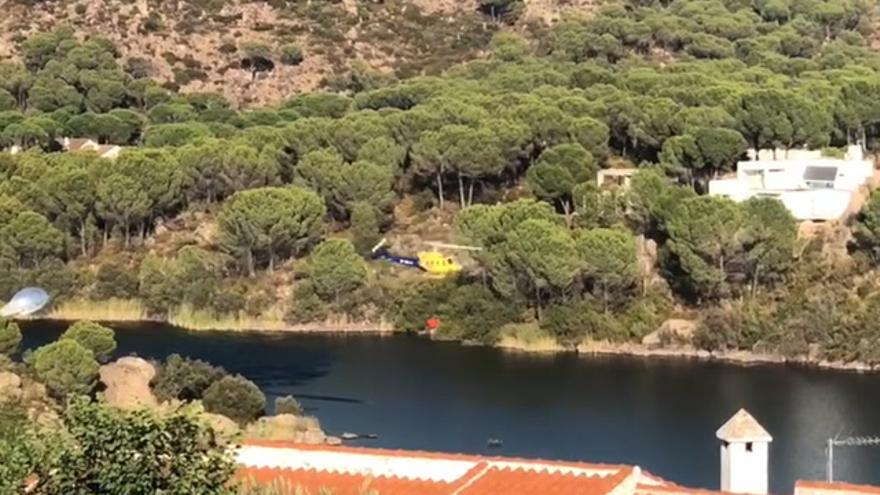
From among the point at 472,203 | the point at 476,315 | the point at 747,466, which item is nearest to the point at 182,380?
the point at 476,315

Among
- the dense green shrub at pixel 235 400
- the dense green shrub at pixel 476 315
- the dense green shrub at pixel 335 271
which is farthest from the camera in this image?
the dense green shrub at pixel 335 271

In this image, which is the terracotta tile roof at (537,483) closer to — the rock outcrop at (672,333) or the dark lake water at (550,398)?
the dark lake water at (550,398)

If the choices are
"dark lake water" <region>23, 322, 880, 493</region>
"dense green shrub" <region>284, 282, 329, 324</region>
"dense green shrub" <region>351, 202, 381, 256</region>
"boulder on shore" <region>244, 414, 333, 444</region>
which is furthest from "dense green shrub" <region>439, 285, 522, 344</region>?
"boulder on shore" <region>244, 414, 333, 444</region>

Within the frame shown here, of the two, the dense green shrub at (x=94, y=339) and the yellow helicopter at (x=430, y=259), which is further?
the yellow helicopter at (x=430, y=259)

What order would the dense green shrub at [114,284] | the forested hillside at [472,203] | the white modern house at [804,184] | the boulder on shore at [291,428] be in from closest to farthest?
the boulder on shore at [291,428] → the forested hillside at [472,203] → the white modern house at [804,184] → the dense green shrub at [114,284]

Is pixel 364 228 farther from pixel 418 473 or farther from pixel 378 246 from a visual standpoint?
pixel 418 473

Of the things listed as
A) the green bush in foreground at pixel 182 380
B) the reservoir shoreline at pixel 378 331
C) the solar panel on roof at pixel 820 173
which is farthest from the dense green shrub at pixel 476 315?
the green bush in foreground at pixel 182 380
